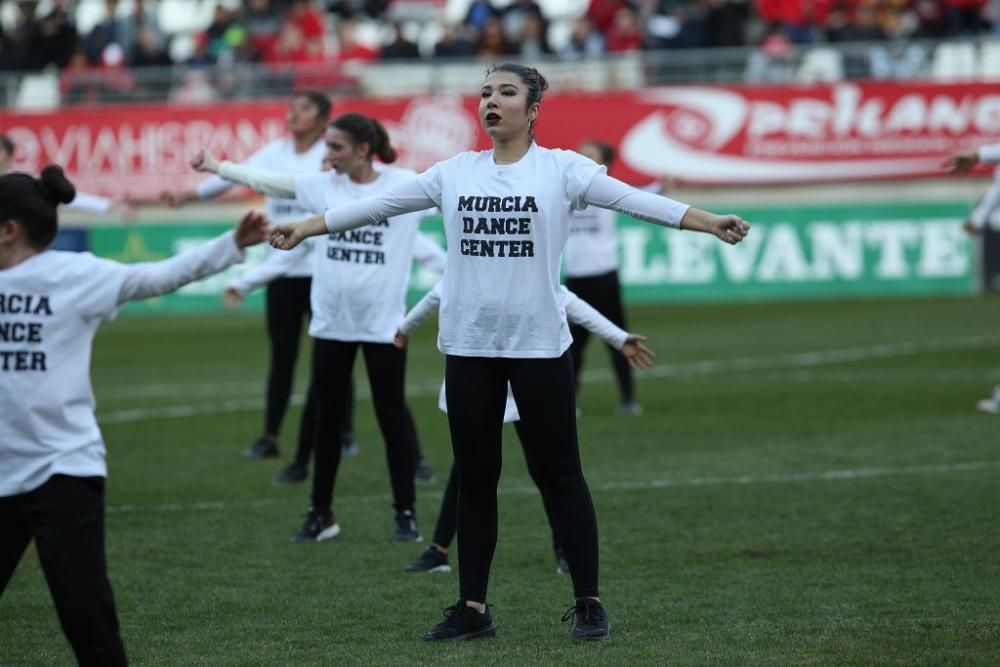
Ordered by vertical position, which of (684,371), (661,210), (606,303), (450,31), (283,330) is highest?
(450,31)

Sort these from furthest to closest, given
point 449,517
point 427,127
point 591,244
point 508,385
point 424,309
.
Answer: point 427,127 < point 591,244 < point 449,517 < point 424,309 < point 508,385

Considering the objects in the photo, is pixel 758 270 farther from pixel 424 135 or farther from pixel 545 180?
pixel 545 180

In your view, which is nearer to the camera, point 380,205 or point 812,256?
point 380,205

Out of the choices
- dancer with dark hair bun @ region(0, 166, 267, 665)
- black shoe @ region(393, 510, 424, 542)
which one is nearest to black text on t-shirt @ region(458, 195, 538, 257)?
dancer with dark hair bun @ region(0, 166, 267, 665)

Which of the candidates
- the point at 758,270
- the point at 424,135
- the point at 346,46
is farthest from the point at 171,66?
the point at 758,270

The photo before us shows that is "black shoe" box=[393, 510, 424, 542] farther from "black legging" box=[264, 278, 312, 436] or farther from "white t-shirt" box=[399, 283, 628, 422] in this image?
"black legging" box=[264, 278, 312, 436]

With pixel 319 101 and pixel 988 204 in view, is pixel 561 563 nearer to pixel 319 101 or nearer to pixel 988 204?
pixel 319 101

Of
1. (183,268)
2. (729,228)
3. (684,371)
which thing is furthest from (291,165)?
(684,371)

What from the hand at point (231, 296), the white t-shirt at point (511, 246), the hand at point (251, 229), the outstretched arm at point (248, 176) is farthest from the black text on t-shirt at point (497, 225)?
the hand at point (231, 296)

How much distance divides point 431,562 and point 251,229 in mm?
3068

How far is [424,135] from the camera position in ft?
92.1

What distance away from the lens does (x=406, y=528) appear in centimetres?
891

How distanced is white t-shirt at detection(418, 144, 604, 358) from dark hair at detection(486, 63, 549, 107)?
206 millimetres

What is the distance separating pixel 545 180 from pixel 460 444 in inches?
42.8
